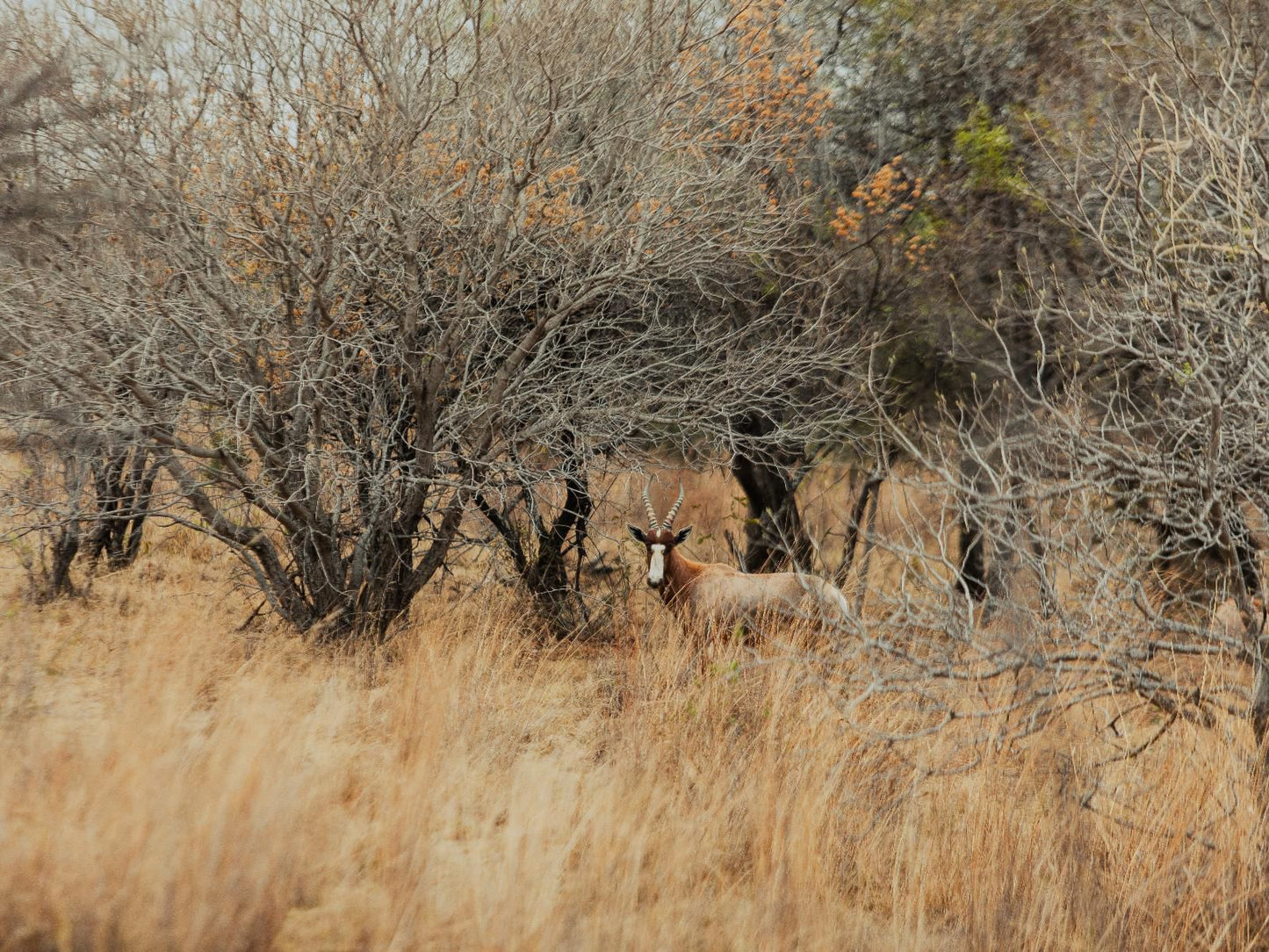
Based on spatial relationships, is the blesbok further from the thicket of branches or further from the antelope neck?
the thicket of branches

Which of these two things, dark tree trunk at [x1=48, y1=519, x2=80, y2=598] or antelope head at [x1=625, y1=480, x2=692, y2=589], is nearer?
dark tree trunk at [x1=48, y1=519, x2=80, y2=598]

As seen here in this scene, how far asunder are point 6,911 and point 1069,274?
28.8 ft

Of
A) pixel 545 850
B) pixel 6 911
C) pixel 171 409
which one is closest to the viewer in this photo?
pixel 6 911

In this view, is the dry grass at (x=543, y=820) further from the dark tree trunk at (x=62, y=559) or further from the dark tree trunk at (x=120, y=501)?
the dark tree trunk at (x=120, y=501)

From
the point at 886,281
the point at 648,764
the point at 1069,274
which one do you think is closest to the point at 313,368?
the point at 648,764

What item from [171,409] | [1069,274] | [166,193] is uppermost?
[1069,274]

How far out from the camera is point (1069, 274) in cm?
881

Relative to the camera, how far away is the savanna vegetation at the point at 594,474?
349 centimetres

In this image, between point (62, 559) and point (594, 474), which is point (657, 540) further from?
point (62, 559)

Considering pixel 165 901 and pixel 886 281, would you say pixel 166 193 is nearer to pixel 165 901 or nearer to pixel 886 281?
pixel 165 901

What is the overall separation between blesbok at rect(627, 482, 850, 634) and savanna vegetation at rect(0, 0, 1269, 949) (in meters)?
0.28

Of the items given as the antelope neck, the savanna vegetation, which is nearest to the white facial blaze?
the antelope neck

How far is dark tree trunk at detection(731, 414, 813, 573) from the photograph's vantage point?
30.9 feet

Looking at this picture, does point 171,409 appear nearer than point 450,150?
Yes
